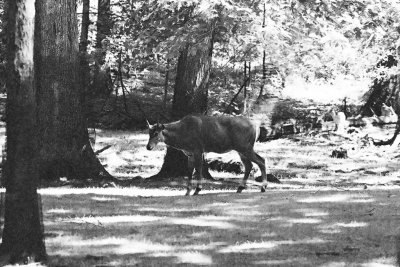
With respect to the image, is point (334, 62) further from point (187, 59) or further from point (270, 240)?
point (270, 240)

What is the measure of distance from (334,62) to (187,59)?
1783 centimetres

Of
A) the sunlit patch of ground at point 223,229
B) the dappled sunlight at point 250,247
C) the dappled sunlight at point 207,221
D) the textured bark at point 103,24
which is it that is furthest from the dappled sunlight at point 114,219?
the textured bark at point 103,24

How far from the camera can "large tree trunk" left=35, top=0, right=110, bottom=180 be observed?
19.4 metres

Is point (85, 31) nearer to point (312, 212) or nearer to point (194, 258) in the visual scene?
point (312, 212)

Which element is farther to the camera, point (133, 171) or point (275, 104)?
point (275, 104)

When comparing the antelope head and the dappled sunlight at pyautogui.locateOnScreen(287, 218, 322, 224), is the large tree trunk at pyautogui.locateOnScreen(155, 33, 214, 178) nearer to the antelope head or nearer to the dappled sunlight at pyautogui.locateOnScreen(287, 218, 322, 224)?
the antelope head

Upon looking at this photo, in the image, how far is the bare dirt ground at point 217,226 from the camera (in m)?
9.57

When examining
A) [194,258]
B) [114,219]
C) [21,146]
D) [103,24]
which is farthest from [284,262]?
[103,24]

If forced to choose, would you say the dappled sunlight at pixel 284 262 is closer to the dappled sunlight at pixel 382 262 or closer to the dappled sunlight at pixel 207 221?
the dappled sunlight at pixel 382 262

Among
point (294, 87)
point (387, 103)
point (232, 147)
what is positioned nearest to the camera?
point (232, 147)

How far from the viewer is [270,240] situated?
34.9 feet

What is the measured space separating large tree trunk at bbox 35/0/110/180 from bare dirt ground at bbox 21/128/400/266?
7.16ft

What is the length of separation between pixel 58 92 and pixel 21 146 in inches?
429

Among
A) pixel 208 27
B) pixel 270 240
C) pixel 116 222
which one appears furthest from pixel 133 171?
pixel 270 240
